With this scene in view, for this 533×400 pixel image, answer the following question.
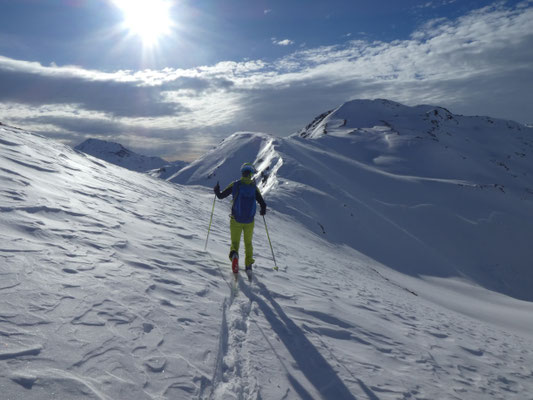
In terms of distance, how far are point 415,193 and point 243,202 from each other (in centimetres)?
4205

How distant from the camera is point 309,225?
83.7ft

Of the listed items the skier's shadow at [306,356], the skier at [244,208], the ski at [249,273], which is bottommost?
the skier's shadow at [306,356]

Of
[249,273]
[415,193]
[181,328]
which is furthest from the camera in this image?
[415,193]

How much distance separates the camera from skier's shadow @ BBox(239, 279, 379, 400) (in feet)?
13.5

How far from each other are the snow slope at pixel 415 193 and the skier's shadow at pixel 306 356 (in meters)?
19.1

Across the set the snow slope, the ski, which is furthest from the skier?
the snow slope

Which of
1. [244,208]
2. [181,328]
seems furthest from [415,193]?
[181,328]

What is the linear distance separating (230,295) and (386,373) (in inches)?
118

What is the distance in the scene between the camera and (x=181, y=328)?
4516mm

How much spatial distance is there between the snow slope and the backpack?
1729 centimetres

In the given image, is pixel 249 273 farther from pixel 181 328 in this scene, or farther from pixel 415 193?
pixel 415 193

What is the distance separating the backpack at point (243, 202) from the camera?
8117 millimetres

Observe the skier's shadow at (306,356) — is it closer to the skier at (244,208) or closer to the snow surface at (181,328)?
the snow surface at (181,328)

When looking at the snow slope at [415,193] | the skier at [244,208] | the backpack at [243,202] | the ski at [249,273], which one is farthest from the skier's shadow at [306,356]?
the snow slope at [415,193]
